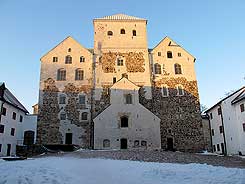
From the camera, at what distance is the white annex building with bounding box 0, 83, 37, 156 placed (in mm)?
28484

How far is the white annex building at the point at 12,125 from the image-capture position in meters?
28.5

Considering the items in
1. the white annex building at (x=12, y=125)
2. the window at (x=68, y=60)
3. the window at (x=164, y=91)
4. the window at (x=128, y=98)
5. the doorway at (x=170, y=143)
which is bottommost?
the doorway at (x=170, y=143)

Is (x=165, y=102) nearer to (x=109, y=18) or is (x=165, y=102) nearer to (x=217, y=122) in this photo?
(x=217, y=122)

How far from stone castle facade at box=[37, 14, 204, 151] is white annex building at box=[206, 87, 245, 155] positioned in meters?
2.21

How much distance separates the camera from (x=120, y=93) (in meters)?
32.4

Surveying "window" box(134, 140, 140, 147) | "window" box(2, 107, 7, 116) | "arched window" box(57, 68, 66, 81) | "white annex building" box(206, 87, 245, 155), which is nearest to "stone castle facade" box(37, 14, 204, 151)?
"arched window" box(57, 68, 66, 81)

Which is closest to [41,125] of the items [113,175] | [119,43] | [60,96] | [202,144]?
[60,96]

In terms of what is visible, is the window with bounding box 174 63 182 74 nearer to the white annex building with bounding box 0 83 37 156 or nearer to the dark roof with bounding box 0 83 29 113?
the white annex building with bounding box 0 83 37 156

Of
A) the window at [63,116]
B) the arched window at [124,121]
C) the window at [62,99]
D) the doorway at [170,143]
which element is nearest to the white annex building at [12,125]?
the window at [63,116]

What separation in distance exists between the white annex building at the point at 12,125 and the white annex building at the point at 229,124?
85.0 feet

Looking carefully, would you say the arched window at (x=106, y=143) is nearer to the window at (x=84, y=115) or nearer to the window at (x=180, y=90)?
the window at (x=84, y=115)

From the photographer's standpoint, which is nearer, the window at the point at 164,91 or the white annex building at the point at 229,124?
the white annex building at the point at 229,124

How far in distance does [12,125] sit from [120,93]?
14.5 metres

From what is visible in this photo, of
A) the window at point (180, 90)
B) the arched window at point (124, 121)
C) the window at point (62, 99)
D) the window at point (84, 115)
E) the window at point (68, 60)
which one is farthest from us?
the window at point (68, 60)
